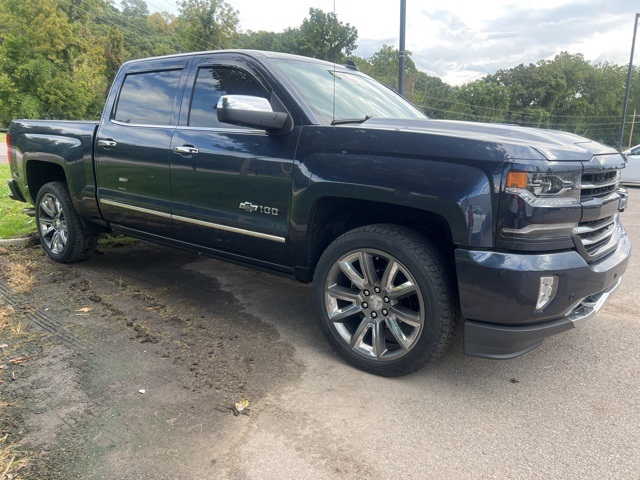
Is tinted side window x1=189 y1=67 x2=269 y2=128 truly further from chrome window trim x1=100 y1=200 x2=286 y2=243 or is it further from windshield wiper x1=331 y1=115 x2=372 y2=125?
chrome window trim x1=100 y1=200 x2=286 y2=243

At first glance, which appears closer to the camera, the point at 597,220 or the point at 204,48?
the point at 597,220

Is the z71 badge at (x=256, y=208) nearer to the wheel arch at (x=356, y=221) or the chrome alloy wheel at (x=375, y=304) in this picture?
the wheel arch at (x=356, y=221)

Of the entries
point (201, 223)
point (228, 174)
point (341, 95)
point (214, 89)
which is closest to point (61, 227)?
point (201, 223)

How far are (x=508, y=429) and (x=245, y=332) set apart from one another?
72.7 inches

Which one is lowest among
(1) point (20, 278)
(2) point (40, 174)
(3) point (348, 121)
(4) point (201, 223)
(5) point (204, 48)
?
(1) point (20, 278)

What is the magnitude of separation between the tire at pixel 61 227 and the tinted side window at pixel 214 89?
2.05 metres

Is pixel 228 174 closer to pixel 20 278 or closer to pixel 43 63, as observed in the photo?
pixel 20 278

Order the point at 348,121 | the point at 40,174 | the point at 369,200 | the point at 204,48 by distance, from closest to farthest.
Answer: the point at 369,200 < the point at 348,121 < the point at 40,174 < the point at 204,48

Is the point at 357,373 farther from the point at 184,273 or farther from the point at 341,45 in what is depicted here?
the point at 341,45

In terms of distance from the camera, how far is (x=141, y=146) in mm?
3957

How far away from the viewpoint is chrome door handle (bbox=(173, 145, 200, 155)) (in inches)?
140

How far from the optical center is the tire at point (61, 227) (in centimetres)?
488

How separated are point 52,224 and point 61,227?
169 mm

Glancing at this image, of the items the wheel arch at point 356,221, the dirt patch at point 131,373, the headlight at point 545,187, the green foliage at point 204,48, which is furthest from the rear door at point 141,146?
the green foliage at point 204,48
